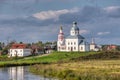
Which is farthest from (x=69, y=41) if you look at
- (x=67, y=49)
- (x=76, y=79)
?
(x=76, y=79)

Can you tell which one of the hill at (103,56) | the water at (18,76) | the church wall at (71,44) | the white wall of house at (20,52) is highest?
the church wall at (71,44)

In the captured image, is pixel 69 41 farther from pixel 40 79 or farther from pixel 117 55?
pixel 40 79

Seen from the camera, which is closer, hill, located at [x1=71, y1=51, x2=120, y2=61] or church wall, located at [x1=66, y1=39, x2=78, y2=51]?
hill, located at [x1=71, y1=51, x2=120, y2=61]

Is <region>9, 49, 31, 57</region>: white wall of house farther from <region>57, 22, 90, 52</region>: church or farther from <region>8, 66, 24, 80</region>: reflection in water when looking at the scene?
<region>8, 66, 24, 80</region>: reflection in water

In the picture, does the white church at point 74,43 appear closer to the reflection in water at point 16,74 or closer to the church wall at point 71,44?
the church wall at point 71,44

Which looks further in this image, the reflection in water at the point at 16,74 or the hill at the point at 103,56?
the hill at the point at 103,56

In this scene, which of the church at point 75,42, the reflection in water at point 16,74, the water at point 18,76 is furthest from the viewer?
the church at point 75,42

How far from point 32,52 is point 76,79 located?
12123 cm

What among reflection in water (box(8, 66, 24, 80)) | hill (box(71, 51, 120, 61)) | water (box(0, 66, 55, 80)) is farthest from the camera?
hill (box(71, 51, 120, 61))

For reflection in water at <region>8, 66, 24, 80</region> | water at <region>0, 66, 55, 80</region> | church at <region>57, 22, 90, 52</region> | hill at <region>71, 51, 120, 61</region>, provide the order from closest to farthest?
water at <region>0, 66, 55, 80</region>
reflection in water at <region>8, 66, 24, 80</region>
hill at <region>71, 51, 120, 61</region>
church at <region>57, 22, 90, 52</region>

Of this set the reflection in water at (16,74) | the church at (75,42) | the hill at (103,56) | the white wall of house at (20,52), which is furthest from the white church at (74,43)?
the reflection in water at (16,74)

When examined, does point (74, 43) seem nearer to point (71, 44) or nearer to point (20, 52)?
point (71, 44)

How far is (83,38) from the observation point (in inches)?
6826

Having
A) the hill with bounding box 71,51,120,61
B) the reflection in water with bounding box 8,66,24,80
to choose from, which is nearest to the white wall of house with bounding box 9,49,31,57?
the hill with bounding box 71,51,120,61
